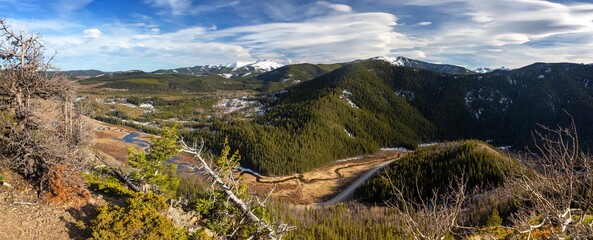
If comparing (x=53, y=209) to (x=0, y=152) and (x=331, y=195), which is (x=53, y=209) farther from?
(x=331, y=195)

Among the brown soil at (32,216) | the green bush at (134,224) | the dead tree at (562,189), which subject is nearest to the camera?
the dead tree at (562,189)

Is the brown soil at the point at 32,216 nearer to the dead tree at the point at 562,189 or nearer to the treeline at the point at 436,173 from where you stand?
the dead tree at the point at 562,189

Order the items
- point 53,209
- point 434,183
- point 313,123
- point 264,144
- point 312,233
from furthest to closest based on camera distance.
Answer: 1. point 313,123
2. point 264,144
3. point 434,183
4. point 312,233
5. point 53,209

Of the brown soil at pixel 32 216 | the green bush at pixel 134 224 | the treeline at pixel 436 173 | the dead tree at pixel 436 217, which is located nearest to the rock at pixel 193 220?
the green bush at pixel 134 224

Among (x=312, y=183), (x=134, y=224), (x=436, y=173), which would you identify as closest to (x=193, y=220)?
(x=134, y=224)

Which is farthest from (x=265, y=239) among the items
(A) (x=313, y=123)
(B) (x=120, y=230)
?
(A) (x=313, y=123)

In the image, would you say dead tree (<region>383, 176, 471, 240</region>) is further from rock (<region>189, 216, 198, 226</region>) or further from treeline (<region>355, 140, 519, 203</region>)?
treeline (<region>355, 140, 519, 203</region>)
